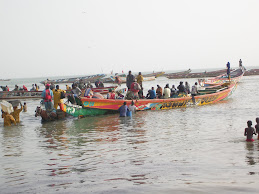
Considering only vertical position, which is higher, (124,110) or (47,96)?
(47,96)

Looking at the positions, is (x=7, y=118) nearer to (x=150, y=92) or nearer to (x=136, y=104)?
(x=136, y=104)

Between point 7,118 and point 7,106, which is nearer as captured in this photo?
point 7,106

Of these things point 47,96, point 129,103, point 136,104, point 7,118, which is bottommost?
point 7,118

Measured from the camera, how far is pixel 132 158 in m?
8.14

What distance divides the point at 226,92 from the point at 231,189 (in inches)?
773

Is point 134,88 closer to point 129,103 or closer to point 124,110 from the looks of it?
point 129,103

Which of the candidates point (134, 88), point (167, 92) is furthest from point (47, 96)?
point (167, 92)

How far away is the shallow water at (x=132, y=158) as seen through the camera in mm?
6035

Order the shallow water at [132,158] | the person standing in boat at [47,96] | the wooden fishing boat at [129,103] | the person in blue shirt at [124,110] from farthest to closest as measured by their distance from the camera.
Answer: the wooden fishing boat at [129,103] → the person in blue shirt at [124,110] → the person standing in boat at [47,96] → the shallow water at [132,158]

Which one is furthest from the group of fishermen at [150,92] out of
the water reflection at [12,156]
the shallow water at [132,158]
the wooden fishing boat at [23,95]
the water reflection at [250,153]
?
the wooden fishing boat at [23,95]

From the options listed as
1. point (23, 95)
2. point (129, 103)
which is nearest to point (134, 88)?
point (129, 103)

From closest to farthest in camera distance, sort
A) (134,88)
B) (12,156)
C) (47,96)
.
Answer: (12,156)
(47,96)
(134,88)

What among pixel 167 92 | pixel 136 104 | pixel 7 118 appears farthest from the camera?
pixel 167 92

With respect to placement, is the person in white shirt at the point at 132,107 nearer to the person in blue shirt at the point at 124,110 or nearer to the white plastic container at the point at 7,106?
the person in blue shirt at the point at 124,110
